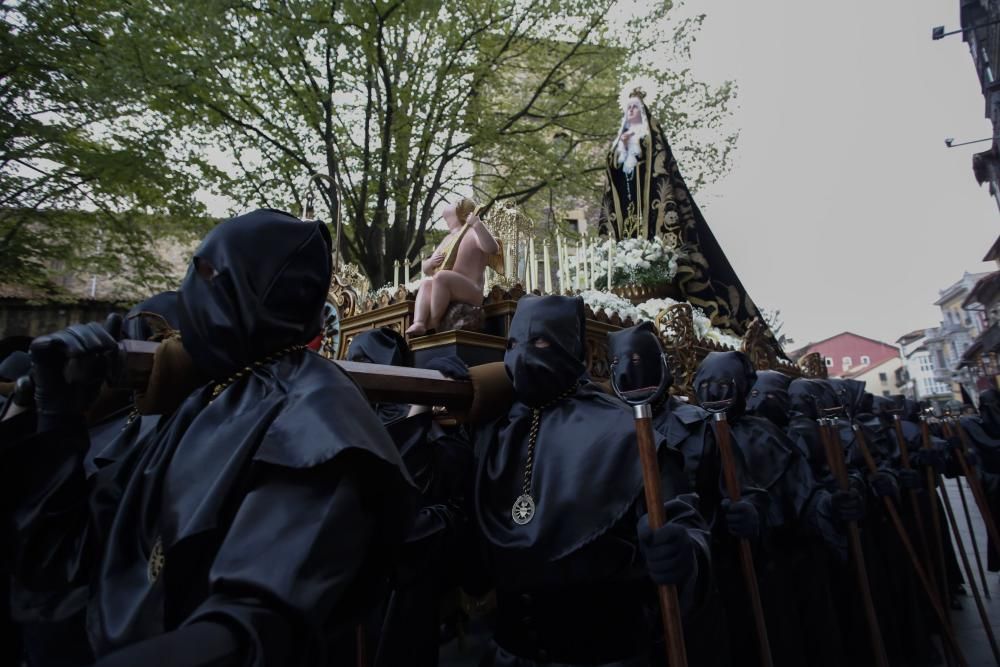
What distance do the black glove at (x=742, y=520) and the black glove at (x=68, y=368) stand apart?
9.12 ft

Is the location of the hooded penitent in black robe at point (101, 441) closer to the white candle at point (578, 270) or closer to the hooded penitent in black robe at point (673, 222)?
the white candle at point (578, 270)

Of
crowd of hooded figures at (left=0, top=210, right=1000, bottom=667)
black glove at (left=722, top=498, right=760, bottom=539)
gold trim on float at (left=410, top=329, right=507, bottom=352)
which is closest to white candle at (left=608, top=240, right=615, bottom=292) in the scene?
crowd of hooded figures at (left=0, top=210, right=1000, bottom=667)

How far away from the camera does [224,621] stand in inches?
43.3

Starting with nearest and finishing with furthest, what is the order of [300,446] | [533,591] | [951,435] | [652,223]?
[300,446] < [533,591] < [951,435] < [652,223]

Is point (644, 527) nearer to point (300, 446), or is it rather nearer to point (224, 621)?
point (300, 446)

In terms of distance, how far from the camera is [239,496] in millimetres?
1396

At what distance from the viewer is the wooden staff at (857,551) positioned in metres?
3.69

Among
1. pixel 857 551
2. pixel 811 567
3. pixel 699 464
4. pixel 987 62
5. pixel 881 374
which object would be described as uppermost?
pixel 987 62

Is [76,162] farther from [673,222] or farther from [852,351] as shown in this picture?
[852,351]

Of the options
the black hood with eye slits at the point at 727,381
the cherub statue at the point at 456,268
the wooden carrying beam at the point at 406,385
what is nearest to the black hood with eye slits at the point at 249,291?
the wooden carrying beam at the point at 406,385

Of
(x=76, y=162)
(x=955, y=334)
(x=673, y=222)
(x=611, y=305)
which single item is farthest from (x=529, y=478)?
(x=955, y=334)

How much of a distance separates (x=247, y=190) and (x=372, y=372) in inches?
392

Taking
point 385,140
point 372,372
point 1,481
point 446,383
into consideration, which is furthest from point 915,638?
point 385,140

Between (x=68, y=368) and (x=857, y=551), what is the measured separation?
4139mm
